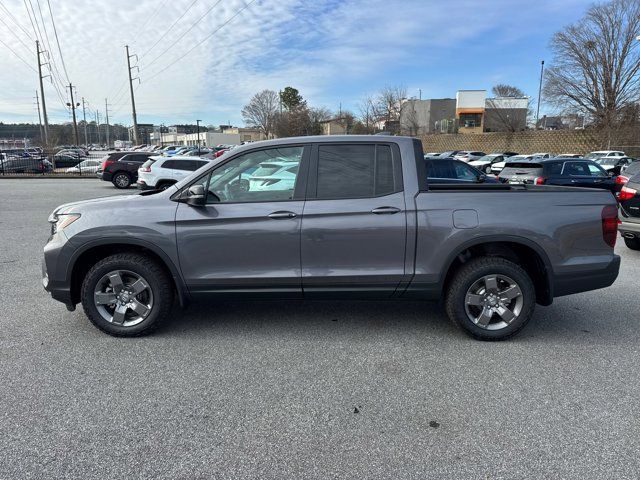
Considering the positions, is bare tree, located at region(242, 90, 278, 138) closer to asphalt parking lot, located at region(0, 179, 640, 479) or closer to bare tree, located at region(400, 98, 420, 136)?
bare tree, located at region(400, 98, 420, 136)

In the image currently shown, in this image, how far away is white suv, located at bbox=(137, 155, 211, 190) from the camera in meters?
16.6

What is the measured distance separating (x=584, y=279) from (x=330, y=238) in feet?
7.76

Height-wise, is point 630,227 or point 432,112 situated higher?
point 432,112

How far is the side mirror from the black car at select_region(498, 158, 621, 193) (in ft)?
35.1

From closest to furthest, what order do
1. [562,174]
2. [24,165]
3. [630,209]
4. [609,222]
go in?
[609,222]
[630,209]
[562,174]
[24,165]

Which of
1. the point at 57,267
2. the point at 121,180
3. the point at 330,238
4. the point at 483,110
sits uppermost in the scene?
the point at 483,110

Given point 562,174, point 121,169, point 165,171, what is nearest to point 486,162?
point 562,174

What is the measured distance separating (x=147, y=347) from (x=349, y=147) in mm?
2571

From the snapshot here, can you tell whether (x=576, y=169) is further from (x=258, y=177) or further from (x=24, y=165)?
(x=24, y=165)

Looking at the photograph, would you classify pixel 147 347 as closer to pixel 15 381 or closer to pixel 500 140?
pixel 15 381

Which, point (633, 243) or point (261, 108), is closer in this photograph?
point (633, 243)

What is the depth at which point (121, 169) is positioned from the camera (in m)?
20.6

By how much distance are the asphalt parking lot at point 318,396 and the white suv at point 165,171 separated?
12600 mm

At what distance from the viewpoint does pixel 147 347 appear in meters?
3.85
